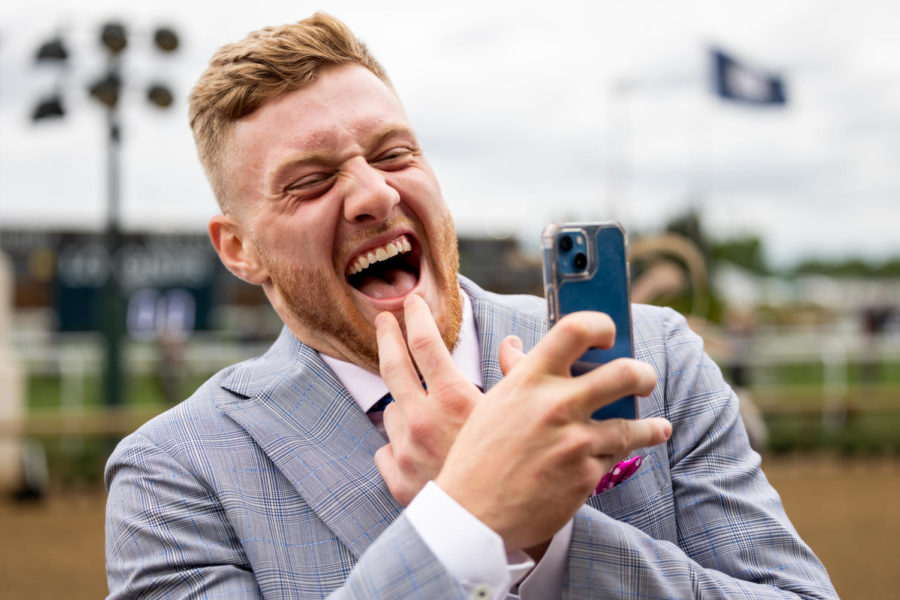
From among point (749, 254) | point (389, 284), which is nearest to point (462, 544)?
point (389, 284)

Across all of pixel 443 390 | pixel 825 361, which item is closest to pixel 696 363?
pixel 443 390

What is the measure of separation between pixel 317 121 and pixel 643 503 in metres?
0.92

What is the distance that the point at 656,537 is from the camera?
1.55 m

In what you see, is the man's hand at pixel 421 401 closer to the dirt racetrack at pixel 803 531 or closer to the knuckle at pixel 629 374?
the knuckle at pixel 629 374

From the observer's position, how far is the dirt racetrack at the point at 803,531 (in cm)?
799

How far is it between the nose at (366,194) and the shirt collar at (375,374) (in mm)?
295

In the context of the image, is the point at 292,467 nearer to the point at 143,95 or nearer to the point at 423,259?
the point at 423,259

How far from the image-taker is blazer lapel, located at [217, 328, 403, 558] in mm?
1556

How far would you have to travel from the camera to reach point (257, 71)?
1.72m

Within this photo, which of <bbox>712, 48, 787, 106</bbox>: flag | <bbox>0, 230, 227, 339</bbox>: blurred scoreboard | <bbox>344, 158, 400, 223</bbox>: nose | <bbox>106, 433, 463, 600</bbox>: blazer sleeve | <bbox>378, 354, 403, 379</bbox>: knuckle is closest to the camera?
<bbox>378, 354, 403, 379</bbox>: knuckle

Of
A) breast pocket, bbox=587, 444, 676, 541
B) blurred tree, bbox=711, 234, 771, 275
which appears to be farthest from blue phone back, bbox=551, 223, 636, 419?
blurred tree, bbox=711, 234, 771, 275

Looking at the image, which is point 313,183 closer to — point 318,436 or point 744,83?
point 318,436

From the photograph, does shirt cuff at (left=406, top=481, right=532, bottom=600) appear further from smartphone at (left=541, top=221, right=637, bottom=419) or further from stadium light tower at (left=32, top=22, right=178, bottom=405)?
stadium light tower at (left=32, top=22, right=178, bottom=405)

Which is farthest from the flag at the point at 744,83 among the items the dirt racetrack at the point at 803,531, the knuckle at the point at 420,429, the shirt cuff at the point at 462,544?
the shirt cuff at the point at 462,544
